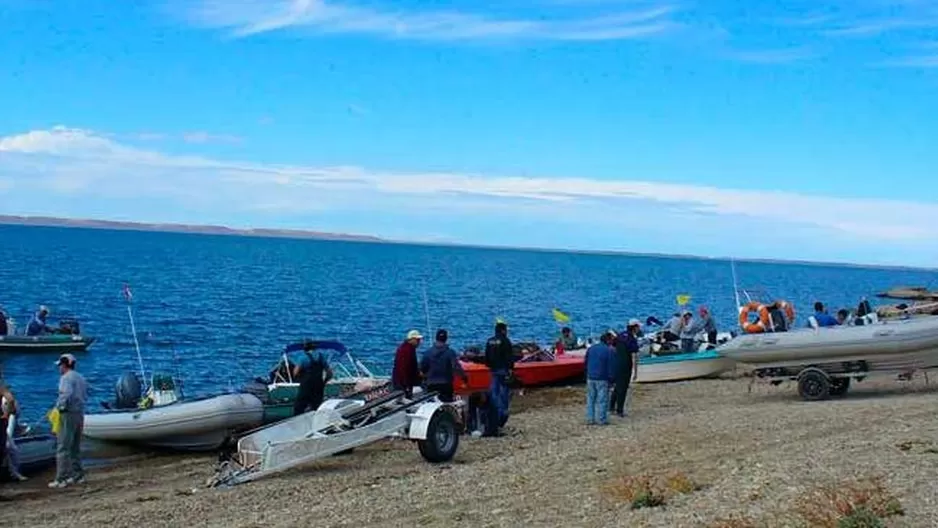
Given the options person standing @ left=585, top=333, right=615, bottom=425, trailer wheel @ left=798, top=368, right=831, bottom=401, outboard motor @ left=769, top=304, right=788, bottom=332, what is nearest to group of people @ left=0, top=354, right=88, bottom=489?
person standing @ left=585, top=333, right=615, bottom=425

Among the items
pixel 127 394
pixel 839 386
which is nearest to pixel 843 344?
pixel 839 386

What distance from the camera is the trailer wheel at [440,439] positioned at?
47.3 ft

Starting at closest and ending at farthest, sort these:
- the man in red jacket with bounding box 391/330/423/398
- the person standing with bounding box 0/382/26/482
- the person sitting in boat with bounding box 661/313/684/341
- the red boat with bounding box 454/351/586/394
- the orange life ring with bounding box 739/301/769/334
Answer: the person standing with bounding box 0/382/26/482, the man in red jacket with bounding box 391/330/423/398, the orange life ring with bounding box 739/301/769/334, the red boat with bounding box 454/351/586/394, the person sitting in boat with bounding box 661/313/684/341

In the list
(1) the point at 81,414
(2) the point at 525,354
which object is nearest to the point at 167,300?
(2) the point at 525,354

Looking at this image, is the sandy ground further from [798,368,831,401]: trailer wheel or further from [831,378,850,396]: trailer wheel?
[831,378,850,396]: trailer wheel

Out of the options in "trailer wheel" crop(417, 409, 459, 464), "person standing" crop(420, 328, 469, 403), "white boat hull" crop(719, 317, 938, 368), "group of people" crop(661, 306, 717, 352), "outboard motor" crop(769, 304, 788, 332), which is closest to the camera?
"trailer wheel" crop(417, 409, 459, 464)

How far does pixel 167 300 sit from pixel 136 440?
45.0 meters

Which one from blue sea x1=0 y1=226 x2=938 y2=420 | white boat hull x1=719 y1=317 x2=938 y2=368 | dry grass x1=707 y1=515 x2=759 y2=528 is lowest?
blue sea x1=0 y1=226 x2=938 y2=420

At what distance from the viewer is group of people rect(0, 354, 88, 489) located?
14.1 meters

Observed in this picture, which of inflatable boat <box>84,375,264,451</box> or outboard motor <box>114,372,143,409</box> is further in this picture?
outboard motor <box>114,372,143,409</box>

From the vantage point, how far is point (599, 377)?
58.7ft

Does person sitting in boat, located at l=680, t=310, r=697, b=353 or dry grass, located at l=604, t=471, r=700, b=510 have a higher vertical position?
person sitting in boat, located at l=680, t=310, r=697, b=353

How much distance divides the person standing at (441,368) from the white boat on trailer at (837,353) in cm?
737

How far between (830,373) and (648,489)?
1006 cm
